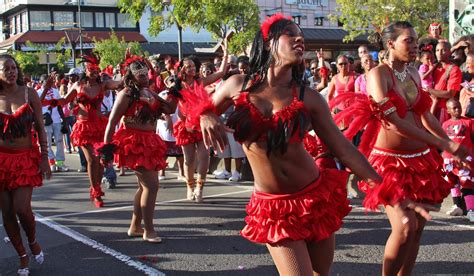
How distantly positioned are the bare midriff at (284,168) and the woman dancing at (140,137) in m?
2.99

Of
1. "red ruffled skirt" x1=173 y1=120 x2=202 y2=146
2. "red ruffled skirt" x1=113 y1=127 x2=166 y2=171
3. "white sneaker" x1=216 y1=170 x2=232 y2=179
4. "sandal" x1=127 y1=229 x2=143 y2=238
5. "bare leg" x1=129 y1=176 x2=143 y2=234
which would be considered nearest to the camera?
"red ruffled skirt" x1=113 y1=127 x2=166 y2=171

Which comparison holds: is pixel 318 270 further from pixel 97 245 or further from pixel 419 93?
pixel 97 245

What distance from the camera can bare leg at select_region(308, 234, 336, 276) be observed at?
341cm

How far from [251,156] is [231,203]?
506cm

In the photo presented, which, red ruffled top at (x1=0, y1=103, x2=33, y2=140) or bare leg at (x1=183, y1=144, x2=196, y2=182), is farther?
bare leg at (x1=183, y1=144, x2=196, y2=182)

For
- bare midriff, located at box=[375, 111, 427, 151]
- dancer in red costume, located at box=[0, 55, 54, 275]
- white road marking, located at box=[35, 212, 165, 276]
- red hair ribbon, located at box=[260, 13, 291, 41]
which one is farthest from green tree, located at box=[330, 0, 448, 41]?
red hair ribbon, located at box=[260, 13, 291, 41]

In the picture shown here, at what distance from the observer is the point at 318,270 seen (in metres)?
3.46

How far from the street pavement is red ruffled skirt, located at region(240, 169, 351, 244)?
1.93 metres

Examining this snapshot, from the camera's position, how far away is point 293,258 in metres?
3.23

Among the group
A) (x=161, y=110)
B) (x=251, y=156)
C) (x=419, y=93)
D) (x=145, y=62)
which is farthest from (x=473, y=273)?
(x=145, y=62)

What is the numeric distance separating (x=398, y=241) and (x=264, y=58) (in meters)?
1.63

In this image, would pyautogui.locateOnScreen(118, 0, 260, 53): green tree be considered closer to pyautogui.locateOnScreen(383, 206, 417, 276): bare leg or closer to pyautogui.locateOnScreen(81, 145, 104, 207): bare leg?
pyautogui.locateOnScreen(81, 145, 104, 207): bare leg

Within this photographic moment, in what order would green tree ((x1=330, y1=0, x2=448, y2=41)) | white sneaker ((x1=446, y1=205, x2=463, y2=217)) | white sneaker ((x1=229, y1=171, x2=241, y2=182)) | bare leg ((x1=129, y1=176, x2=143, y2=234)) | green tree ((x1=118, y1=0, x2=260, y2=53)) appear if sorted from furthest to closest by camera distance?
green tree ((x1=330, y1=0, x2=448, y2=41)) < green tree ((x1=118, y1=0, x2=260, y2=53)) < white sneaker ((x1=229, y1=171, x2=241, y2=182)) < white sneaker ((x1=446, y1=205, x2=463, y2=217)) < bare leg ((x1=129, y1=176, x2=143, y2=234))

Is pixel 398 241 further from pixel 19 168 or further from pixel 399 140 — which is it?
pixel 19 168
